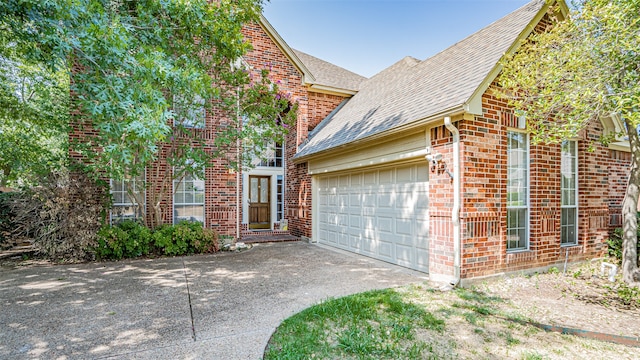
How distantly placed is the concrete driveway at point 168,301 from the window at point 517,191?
6.80ft

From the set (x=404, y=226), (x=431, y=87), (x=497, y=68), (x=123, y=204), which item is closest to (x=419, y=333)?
(x=404, y=226)

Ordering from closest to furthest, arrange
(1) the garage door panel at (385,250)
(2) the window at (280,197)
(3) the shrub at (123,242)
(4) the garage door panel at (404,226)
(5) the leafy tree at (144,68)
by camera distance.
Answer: (5) the leafy tree at (144,68) → (4) the garage door panel at (404,226) → (1) the garage door panel at (385,250) → (3) the shrub at (123,242) → (2) the window at (280,197)

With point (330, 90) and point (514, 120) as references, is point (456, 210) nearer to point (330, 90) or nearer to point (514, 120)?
point (514, 120)

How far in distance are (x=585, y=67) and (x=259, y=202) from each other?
10.7 metres

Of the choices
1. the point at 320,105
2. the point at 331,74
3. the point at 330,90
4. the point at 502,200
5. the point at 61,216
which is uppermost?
the point at 331,74

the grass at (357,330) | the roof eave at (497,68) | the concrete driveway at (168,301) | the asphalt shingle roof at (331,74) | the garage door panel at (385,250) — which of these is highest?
the asphalt shingle roof at (331,74)

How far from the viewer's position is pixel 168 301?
15.8 feet

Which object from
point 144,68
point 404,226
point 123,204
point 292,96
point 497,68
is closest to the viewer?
point 144,68

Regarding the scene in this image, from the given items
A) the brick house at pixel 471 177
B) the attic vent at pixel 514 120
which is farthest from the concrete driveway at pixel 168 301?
the attic vent at pixel 514 120

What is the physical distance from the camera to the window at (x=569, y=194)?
7.01 meters

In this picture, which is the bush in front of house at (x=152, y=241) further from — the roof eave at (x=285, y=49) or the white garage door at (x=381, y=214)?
the roof eave at (x=285, y=49)

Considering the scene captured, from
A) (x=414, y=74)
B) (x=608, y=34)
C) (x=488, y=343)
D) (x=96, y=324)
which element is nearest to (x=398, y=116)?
(x=414, y=74)

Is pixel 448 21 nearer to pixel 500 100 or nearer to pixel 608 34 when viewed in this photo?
pixel 500 100

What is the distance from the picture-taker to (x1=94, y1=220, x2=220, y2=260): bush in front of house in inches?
308
